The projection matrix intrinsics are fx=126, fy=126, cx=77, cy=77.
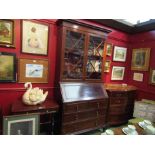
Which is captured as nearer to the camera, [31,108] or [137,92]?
[31,108]

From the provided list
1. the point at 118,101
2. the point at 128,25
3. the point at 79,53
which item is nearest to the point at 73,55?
the point at 79,53

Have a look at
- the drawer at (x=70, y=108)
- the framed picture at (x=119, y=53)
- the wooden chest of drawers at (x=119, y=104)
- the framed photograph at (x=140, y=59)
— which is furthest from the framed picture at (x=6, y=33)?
the framed photograph at (x=140, y=59)

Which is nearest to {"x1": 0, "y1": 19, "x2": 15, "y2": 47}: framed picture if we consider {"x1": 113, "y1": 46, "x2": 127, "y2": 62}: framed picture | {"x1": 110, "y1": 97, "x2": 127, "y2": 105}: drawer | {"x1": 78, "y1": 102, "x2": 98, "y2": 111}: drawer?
{"x1": 78, "y1": 102, "x2": 98, "y2": 111}: drawer

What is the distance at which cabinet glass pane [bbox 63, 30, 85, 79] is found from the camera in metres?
2.34

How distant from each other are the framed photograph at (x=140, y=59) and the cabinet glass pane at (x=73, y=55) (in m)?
1.80

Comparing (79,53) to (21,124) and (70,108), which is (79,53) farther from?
(21,124)

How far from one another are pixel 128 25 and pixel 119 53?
28.7 inches

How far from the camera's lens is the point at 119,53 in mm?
3436

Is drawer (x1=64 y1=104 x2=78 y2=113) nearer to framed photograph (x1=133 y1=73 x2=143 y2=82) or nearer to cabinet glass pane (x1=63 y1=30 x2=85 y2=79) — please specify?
cabinet glass pane (x1=63 y1=30 x2=85 y2=79)

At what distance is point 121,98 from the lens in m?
2.89

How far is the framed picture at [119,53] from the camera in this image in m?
3.36

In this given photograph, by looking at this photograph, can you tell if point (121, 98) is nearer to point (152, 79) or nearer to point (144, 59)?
point (152, 79)
